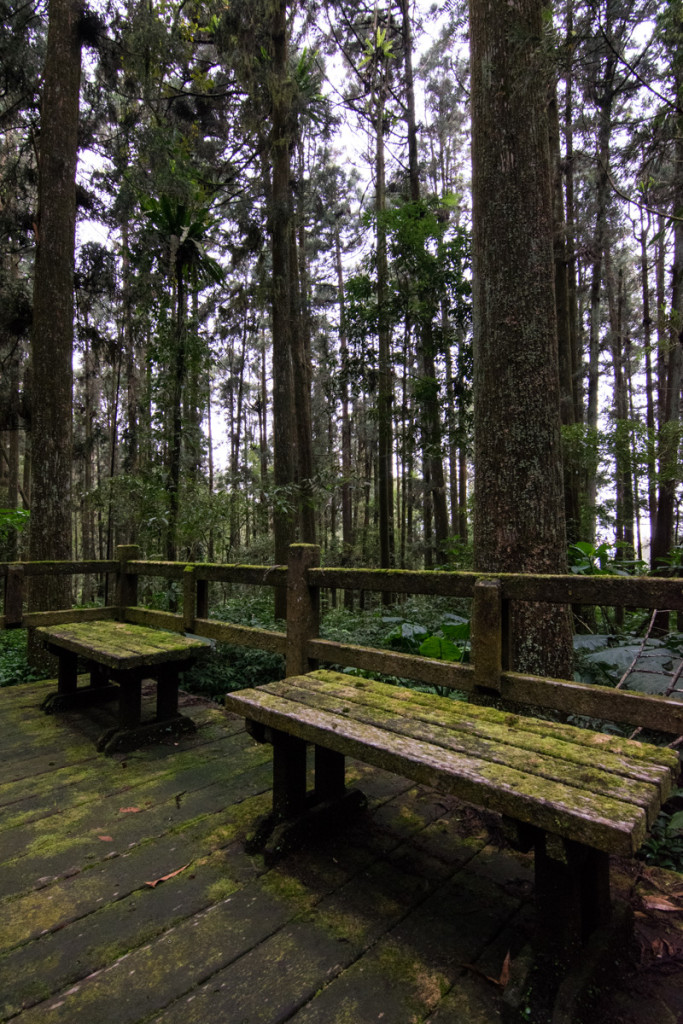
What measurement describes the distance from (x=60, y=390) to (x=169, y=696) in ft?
13.7

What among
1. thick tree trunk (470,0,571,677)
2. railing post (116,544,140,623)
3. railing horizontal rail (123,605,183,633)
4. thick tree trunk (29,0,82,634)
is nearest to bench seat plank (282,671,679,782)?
thick tree trunk (470,0,571,677)

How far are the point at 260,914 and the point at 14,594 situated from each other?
143 inches

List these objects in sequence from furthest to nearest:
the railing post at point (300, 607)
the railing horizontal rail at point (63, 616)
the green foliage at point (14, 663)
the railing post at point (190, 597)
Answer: the green foliage at point (14, 663)
the railing horizontal rail at point (63, 616)
the railing post at point (190, 597)
the railing post at point (300, 607)

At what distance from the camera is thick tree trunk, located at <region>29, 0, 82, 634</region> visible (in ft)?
20.5

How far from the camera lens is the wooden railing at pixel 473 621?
2.00 m

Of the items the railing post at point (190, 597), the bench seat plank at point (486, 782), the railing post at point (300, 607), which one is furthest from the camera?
the railing post at point (190, 597)

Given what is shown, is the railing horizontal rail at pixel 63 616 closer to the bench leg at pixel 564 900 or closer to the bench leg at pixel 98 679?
the bench leg at pixel 98 679

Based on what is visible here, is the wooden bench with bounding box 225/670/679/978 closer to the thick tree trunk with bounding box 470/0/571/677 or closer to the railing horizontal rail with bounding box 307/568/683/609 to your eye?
the railing horizontal rail with bounding box 307/568/683/609

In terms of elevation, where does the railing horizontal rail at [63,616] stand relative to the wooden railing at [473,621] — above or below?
below

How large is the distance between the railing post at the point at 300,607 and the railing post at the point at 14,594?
104 inches

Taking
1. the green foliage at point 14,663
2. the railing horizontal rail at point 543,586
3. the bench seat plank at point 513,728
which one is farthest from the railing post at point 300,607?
the green foliage at point 14,663

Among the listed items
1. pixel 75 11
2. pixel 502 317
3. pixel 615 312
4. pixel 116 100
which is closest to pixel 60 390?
pixel 75 11

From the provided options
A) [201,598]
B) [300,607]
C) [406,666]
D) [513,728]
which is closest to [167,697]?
[201,598]

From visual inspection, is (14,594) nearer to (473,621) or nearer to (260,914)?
(260,914)
